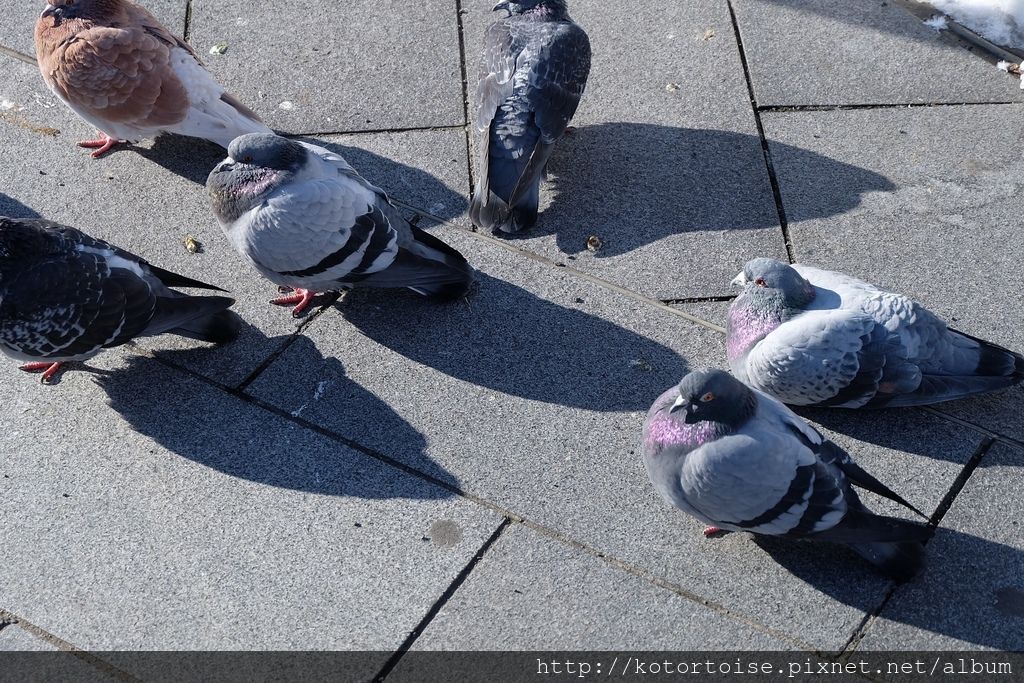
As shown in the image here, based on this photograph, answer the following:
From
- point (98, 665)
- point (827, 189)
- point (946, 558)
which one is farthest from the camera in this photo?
point (827, 189)

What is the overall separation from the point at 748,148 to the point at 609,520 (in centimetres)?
265

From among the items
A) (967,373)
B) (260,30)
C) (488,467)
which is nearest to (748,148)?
(967,373)

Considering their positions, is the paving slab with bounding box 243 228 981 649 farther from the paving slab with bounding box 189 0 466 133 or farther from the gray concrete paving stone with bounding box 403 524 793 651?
the paving slab with bounding box 189 0 466 133

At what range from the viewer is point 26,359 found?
172 inches

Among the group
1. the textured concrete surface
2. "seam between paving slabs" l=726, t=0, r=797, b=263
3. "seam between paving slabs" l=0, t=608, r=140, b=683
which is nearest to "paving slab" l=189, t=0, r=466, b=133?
the textured concrete surface

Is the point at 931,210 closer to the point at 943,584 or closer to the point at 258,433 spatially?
the point at 943,584

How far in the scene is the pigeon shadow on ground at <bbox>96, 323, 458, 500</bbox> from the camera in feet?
14.1

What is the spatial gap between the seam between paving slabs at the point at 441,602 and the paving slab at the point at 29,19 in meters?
4.23

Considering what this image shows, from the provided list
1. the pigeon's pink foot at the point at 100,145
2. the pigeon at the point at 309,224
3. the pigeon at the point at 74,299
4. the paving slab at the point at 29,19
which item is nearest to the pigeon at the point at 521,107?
the pigeon at the point at 309,224

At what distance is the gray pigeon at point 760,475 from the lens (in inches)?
144

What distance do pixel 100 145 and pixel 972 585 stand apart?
5037 millimetres

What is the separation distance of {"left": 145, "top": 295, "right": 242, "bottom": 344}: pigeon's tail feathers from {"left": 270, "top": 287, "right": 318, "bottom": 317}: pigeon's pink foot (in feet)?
0.84

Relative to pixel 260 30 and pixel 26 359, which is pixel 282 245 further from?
pixel 260 30

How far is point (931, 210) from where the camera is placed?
539cm
